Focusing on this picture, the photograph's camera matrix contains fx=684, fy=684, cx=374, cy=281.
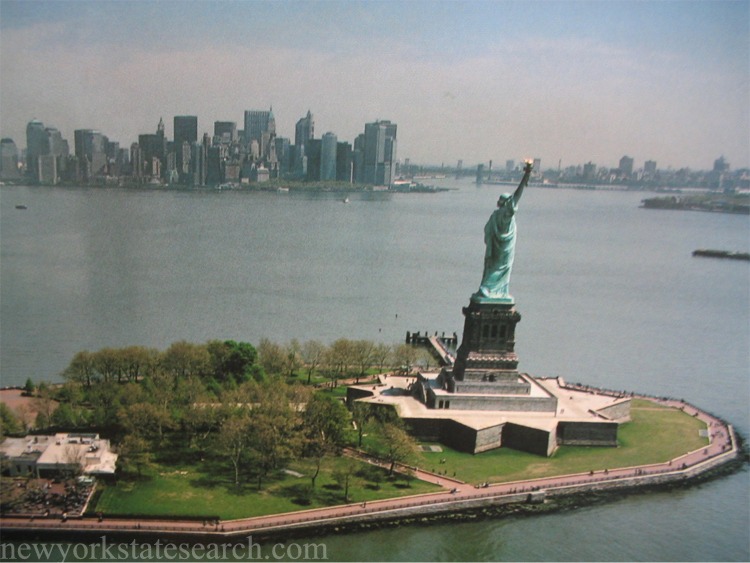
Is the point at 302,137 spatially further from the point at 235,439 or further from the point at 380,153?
the point at 235,439

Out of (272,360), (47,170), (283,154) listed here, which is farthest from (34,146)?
(283,154)

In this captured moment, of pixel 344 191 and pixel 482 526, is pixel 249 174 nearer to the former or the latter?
pixel 344 191

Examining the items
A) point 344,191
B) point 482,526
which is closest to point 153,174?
point 344,191

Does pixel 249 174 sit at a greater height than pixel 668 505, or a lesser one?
greater

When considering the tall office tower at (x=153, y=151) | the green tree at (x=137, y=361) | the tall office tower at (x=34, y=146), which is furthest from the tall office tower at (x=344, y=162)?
the green tree at (x=137, y=361)

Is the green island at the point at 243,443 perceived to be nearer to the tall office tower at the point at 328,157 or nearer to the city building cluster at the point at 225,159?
the city building cluster at the point at 225,159

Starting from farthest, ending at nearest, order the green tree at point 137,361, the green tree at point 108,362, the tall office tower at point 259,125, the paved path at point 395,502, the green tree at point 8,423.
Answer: the tall office tower at point 259,125 → the green tree at point 137,361 → the green tree at point 108,362 → the green tree at point 8,423 → the paved path at point 395,502
